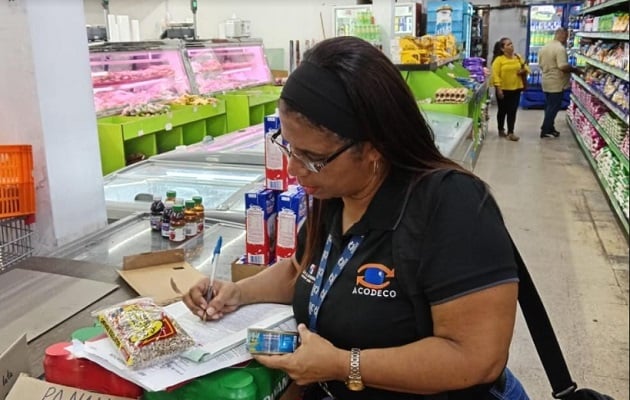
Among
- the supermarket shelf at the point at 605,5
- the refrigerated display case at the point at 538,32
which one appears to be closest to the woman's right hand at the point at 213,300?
the supermarket shelf at the point at 605,5

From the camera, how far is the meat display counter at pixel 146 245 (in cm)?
229

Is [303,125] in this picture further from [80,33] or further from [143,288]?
[80,33]

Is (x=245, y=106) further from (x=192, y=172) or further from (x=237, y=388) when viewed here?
(x=237, y=388)

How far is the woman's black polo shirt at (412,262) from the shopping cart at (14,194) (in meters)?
1.52

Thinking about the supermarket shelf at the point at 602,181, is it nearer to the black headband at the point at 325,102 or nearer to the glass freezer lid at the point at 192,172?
the glass freezer lid at the point at 192,172

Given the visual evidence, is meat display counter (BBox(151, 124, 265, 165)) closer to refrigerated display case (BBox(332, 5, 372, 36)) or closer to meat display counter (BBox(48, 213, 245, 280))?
meat display counter (BBox(48, 213, 245, 280))

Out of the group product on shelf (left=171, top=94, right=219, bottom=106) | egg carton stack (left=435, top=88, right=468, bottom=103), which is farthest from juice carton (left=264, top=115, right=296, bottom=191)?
egg carton stack (left=435, top=88, right=468, bottom=103)

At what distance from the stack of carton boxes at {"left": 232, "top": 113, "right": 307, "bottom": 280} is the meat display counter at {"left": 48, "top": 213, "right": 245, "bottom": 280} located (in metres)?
0.18

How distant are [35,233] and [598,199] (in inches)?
229

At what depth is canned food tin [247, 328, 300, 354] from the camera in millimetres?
1291

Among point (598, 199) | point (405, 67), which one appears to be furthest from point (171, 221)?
point (598, 199)

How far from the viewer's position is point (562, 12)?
1350 centimetres

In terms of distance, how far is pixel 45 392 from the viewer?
1283 millimetres

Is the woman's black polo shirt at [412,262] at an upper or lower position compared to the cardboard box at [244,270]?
upper
